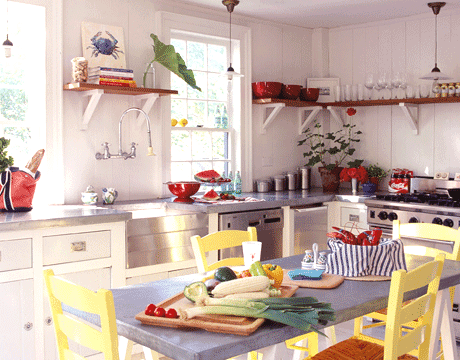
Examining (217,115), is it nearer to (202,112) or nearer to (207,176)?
(202,112)

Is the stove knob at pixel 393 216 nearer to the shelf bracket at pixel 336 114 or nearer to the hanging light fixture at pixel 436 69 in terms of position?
the hanging light fixture at pixel 436 69

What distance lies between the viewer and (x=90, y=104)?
392 cm

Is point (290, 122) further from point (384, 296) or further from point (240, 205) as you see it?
point (384, 296)

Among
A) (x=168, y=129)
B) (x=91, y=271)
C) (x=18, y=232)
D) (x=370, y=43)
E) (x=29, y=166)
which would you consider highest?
(x=370, y=43)

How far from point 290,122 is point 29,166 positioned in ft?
8.98

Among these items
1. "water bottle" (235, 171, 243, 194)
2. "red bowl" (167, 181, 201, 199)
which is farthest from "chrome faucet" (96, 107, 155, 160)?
"water bottle" (235, 171, 243, 194)

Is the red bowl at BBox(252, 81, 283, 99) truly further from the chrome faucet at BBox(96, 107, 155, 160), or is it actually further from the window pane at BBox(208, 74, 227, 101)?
the chrome faucet at BBox(96, 107, 155, 160)

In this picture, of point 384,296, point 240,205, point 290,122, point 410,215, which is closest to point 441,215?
point 410,215

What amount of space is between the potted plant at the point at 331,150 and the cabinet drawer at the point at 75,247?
2.43 m

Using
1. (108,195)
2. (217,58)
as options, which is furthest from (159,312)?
(217,58)

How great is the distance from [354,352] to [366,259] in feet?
1.22

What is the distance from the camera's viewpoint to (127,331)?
5.43 ft

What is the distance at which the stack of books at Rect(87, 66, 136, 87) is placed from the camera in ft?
12.6

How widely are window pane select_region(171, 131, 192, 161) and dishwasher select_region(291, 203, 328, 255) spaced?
1000mm
